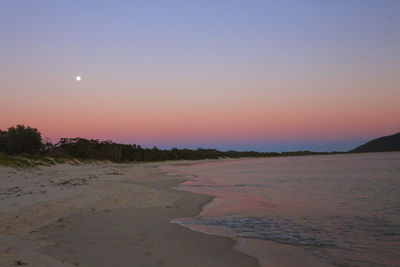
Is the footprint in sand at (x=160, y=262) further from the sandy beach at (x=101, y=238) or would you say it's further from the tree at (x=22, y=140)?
the tree at (x=22, y=140)

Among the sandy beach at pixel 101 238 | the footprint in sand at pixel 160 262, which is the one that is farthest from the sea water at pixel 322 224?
the footprint in sand at pixel 160 262

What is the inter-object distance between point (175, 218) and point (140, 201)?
159 inches

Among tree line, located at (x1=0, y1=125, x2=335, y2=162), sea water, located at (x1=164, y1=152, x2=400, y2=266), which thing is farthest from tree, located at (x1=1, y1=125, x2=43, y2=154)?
sea water, located at (x1=164, y1=152, x2=400, y2=266)

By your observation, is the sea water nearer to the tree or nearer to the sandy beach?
the sandy beach

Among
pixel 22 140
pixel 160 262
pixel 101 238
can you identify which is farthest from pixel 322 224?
pixel 22 140

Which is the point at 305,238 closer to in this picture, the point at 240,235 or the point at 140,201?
the point at 240,235

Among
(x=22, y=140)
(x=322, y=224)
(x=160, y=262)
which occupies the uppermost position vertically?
(x=22, y=140)

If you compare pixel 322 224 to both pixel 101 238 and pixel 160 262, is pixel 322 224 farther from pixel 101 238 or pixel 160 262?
pixel 101 238

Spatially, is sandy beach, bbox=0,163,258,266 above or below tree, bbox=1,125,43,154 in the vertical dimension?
below

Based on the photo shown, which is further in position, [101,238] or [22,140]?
[22,140]

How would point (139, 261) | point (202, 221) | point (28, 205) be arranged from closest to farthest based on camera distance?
point (139, 261) → point (202, 221) → point (28, 205)

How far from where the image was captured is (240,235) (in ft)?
30.6

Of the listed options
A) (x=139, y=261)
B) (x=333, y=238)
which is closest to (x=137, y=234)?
(x=139, y=261)

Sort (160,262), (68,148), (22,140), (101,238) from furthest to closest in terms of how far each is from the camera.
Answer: (68,148)
(22,140)
(101,238)
(160,262)
